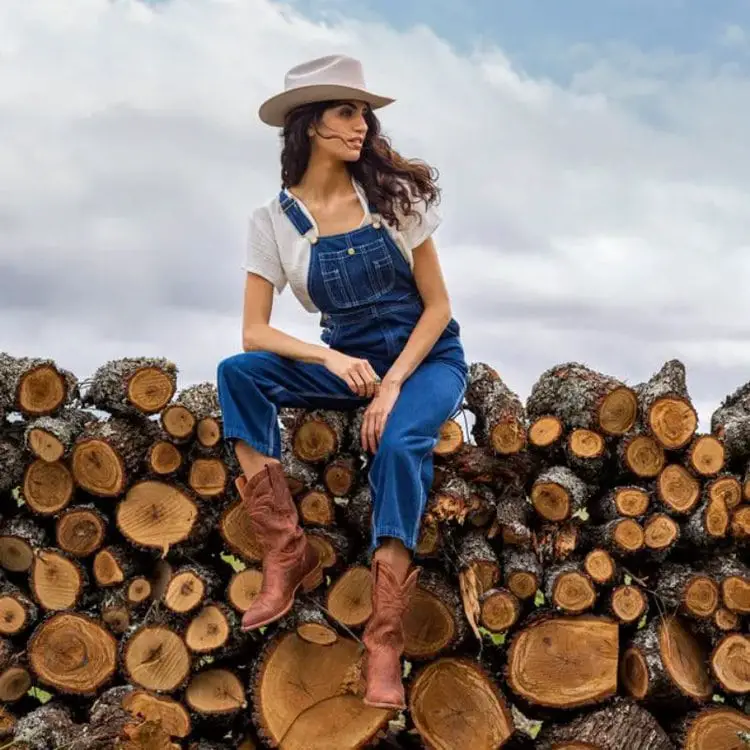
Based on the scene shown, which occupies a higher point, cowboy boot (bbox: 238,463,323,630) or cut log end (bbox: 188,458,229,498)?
cut log end (bbox: 188,458,229,498)

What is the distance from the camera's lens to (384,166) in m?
4.62

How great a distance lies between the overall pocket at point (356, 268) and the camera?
14.7ft

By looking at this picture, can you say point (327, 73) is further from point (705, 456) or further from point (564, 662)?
point (564, 662)

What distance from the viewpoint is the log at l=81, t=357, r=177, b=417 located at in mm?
4816

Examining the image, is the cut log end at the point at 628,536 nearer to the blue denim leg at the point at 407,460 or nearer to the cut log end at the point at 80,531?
the blue denim leg at the point at 407,460

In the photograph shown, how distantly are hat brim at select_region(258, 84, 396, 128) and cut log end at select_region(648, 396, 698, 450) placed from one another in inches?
76.1

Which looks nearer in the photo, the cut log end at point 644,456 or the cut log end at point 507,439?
the cut log end at point 507,439

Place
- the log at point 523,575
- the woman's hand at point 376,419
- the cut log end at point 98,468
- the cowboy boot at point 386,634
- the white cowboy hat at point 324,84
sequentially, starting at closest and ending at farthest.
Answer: the cowboy boot at point 386,634 < the woman's hand at point 376,419 < the white cowboy hat at point 324,84 < the log at point 523,575 < the cut log end at point 98,468

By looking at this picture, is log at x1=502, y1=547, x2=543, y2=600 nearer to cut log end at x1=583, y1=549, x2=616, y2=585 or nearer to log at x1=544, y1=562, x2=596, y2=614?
log at x1=544, y1=562, x2=596, y2=614

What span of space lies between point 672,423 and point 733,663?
1.17m

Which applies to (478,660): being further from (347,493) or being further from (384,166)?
(384,166)

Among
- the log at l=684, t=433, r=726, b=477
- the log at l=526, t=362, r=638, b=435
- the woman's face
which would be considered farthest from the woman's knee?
the log at l=684, t=433, r=726, b=477

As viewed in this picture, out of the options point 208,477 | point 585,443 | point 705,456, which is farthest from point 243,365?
point 705,456

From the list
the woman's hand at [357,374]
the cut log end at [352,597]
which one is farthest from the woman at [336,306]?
the cut log end at [352,597]
